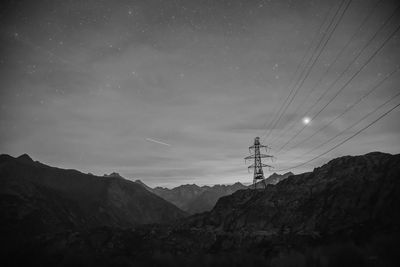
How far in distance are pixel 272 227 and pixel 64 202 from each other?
82843 millimetres

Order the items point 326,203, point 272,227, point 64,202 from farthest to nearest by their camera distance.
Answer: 1. point 64,202
2. point 272,227
3. point 326,203

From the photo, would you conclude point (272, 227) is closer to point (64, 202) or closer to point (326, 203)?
point (326, 203)

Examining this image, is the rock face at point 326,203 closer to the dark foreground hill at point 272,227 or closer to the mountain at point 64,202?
the dark foreground hill at point 272,227

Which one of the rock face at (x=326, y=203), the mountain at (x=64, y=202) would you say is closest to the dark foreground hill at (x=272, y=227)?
the rock face at (x=326, y=203)

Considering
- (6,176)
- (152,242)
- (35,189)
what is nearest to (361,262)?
(152,242)

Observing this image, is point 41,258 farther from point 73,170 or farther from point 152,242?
point 73,170

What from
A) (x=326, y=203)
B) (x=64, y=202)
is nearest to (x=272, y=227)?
(x=326, y=203)

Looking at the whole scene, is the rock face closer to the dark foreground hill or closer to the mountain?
the dark foreground hill

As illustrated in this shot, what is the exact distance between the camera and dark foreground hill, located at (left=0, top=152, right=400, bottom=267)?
1223 inches

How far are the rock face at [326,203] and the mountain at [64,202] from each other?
5299 cm

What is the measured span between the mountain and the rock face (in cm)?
5299

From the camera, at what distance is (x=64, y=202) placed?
99.6 meters

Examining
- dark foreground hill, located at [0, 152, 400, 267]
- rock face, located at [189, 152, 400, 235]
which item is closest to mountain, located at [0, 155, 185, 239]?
dark foreground hill, located at [0, 152, 400, 267]

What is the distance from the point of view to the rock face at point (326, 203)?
137 ft
